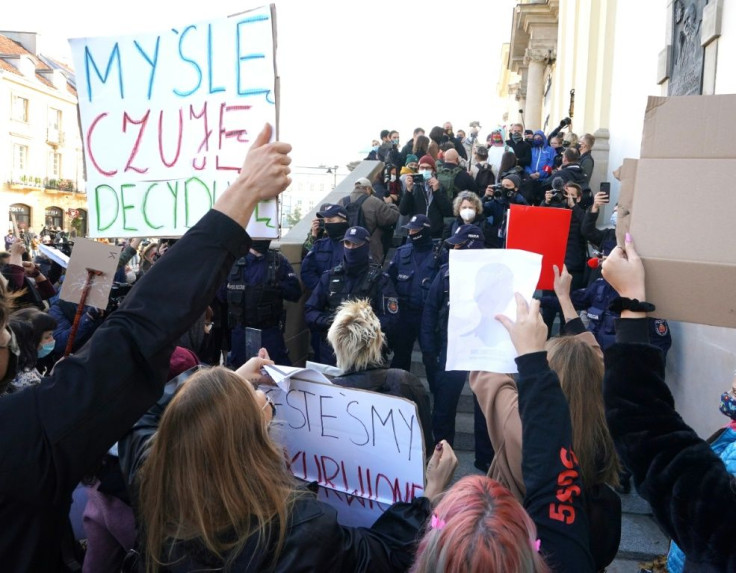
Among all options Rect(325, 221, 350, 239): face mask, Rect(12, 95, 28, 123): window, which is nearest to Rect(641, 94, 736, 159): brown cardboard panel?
Rect(325, 221, 350, 239): face mask

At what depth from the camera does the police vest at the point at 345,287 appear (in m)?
6.23

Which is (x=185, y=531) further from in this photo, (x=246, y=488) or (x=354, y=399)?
(x=354, y=399)

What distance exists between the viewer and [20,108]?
2106 inches

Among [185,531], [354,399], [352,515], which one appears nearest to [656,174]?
[354,399]

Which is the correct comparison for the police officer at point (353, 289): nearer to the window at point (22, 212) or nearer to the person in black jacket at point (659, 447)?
the person in black jacket at point (659, 447)

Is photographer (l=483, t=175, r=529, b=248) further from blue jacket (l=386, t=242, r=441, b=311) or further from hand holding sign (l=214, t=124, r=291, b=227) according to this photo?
hand holding sign (l=214, t=124, r=291, b=227)

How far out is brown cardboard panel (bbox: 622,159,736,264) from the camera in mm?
1719

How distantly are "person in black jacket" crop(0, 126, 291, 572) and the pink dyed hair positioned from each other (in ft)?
2.33

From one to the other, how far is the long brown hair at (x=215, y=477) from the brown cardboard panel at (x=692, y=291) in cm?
119

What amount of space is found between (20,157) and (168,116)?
61264 mm

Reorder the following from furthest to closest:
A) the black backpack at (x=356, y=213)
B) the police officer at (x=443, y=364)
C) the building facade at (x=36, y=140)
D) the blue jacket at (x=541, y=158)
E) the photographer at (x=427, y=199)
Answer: the building facade at (x=36, y=140), the blue jacket at (x=541, y=158), the photographer at (x=427, y=199), the black backpack at (x=356, y=213), the police officer at (x=443, y=364)

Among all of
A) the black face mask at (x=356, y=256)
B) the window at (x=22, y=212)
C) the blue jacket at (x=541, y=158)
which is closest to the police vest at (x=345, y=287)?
the black face mask at (x=356, y=256)

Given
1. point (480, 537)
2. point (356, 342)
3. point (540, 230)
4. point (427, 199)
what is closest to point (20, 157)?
point (427, 199)

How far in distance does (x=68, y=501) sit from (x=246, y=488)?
0.50 m
